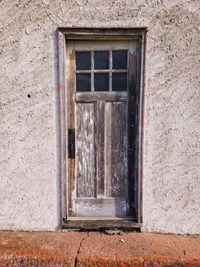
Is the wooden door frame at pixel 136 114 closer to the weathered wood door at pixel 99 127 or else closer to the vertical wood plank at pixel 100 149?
the weathered wood door at pixel 99 127

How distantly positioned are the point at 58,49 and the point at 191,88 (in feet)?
5.19

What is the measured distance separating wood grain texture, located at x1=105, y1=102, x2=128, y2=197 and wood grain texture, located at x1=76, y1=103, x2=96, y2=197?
0.56ft

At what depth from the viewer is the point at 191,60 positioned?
350 centimetres

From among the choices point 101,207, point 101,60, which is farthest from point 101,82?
point 101,207

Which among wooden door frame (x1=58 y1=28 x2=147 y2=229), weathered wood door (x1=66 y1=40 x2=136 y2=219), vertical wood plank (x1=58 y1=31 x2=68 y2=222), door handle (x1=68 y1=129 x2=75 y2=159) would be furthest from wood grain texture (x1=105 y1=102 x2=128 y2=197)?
vertical wood plank (x1=58 y1=31 x2=68 y2=222)

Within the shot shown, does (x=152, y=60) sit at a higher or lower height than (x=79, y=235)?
higher

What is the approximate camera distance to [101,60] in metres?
3.64

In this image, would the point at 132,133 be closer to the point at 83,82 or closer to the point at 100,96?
the point at 100,96

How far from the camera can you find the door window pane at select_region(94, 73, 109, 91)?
12.0ft

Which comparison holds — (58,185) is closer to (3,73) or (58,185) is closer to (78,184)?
(78,184)

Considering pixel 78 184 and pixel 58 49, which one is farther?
pixel 78 184

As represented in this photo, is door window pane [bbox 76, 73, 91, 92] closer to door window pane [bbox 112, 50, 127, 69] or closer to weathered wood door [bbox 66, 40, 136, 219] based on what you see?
weathered wood door [bbox 66, 40, 136, 219]

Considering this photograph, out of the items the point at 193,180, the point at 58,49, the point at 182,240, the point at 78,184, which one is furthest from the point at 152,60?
the point at 182,240

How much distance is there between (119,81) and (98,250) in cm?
191
